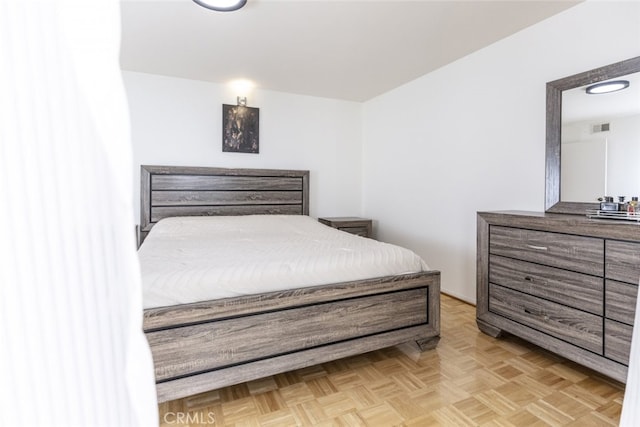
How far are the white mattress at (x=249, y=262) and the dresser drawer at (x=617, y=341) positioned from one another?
0.95 m

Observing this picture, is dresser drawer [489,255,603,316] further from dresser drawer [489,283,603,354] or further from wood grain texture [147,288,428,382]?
wood grain texture [147,288,428,382]

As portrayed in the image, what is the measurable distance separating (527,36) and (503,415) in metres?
2.53

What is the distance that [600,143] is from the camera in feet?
6.93

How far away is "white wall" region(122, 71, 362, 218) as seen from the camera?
345cm

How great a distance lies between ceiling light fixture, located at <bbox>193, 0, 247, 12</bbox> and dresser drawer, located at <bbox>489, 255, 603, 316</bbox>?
2.36 metres

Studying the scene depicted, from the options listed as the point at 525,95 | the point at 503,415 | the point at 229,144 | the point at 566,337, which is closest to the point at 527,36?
the point at 525,95

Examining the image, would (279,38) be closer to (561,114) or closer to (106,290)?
(561,114)

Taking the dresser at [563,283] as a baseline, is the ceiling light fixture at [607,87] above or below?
above

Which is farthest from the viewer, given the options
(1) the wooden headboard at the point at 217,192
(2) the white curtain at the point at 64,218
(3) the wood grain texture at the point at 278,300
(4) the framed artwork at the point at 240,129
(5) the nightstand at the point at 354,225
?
(5) the nightstand at the point at 354,225

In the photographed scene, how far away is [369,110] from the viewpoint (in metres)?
4.38

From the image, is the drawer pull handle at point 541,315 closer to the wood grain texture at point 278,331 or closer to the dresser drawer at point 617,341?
the dresser drawer at point 617,341

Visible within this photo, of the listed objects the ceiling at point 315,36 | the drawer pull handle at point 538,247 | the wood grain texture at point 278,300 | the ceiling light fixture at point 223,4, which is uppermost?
the ceiling at point 315,36

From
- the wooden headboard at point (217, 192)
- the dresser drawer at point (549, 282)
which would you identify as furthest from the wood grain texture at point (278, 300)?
the wooden headboard at point (217, 192)

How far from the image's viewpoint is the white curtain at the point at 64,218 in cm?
53
